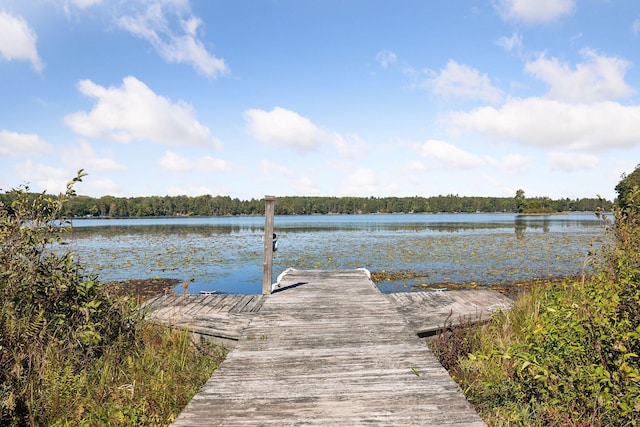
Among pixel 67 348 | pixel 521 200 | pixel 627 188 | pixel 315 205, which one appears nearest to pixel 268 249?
pixel 67 348

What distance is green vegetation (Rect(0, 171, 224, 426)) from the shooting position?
383 centimetres

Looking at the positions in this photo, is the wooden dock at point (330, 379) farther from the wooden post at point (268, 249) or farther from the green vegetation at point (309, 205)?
the green vegetation at point (309, 205)

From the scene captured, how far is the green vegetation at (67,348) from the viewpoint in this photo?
151 inches

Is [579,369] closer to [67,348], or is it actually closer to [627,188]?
[67,348]

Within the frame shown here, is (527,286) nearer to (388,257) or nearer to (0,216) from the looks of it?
(388,257)

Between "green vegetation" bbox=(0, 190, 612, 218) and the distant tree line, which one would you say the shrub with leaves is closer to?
the distant tree line

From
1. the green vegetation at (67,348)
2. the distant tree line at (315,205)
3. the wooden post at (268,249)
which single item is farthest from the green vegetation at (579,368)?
the distant tree line at (315,205)

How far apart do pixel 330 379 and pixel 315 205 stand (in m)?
146

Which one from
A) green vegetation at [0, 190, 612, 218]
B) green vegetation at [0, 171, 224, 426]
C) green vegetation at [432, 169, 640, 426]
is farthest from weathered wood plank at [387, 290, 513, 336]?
green vegetation at [0, 190, 612, 218]

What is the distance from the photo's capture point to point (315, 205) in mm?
149750

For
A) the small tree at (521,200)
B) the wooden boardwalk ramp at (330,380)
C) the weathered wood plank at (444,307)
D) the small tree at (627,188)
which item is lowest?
the weathered wood plank at (444,307)

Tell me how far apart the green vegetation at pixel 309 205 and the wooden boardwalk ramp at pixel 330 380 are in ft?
386

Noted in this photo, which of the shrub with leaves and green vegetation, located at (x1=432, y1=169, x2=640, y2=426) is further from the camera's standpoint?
the shrub with leaves

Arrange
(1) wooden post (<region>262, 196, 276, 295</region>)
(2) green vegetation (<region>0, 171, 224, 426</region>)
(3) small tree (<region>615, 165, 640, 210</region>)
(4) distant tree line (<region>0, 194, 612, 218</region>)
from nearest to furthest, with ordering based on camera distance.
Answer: (2) green vegetation (<region>0, 171, 224, 426</region>), (3) small tree (<region>615, 165, 640, 210</region>), (1) wooden post (<region>262, 196, 276, 295</region>), (4) distant tree line (<region>0, 194, 612, 218</region>)
